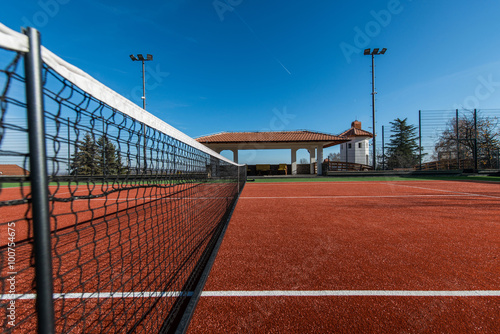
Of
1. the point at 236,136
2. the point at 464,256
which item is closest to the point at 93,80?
the point at 464,256

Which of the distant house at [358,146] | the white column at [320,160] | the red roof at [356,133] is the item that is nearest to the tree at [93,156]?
the white column at [320,160]

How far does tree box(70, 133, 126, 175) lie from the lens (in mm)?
1132

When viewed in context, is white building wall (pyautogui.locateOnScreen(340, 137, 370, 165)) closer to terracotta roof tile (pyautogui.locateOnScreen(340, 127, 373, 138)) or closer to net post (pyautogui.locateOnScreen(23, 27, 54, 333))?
terracotta roof tile (pyautogui.locateOnScreen(340, 127, 373, 138))

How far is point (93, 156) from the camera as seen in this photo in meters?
1.23

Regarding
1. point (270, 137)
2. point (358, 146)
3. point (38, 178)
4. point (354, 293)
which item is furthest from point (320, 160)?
point (38, 178)

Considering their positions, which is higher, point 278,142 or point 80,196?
point 278,142

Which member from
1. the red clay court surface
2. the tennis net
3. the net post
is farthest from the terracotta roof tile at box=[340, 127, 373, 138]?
the net post

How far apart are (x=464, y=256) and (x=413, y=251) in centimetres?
53

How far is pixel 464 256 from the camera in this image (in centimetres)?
247

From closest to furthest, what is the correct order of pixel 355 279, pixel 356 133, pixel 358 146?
pixel 355 279 → pixel 356 133 → pixel 358 146

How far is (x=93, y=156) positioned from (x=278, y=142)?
1975cm

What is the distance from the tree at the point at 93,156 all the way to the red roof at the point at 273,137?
1857 centimetres

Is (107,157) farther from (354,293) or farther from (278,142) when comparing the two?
(278,142)

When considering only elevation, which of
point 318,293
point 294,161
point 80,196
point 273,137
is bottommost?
point 318,293
